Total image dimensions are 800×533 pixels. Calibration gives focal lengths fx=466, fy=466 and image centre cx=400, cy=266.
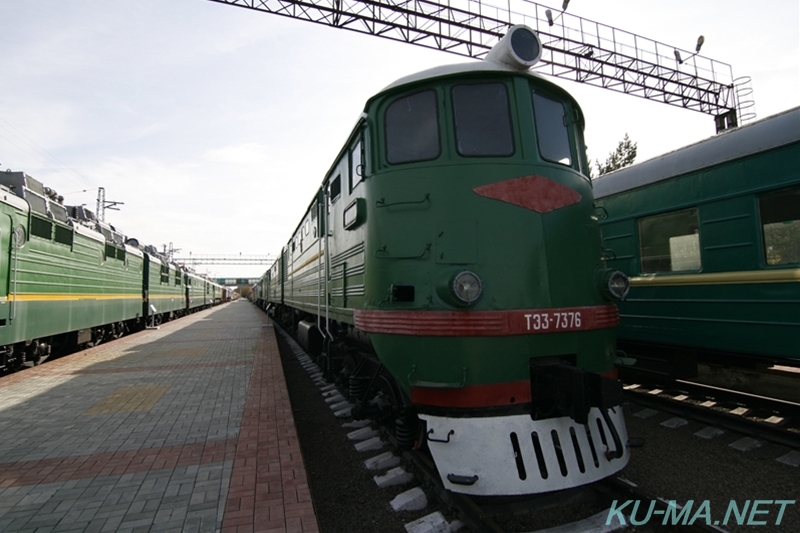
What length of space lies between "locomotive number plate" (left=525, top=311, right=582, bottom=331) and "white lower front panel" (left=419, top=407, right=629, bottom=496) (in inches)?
28.5

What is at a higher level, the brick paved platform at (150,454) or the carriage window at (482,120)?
the carriage window at (482,120)

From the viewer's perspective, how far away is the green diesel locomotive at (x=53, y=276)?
28.7ft

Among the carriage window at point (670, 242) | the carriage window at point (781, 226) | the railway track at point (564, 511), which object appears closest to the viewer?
the railway track at point (564, 511)

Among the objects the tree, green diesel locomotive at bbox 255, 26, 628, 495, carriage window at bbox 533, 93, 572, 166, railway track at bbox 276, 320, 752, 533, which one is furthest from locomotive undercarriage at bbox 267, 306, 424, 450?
the tree

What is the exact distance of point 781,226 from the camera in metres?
5.27

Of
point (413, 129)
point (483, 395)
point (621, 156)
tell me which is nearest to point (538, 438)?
point (483, 395)

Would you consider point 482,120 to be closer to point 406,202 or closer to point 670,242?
point 406,202

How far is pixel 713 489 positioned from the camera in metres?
4.18

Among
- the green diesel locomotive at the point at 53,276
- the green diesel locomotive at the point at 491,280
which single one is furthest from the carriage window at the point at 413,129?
the green diesel locomotive at the point at 53,276

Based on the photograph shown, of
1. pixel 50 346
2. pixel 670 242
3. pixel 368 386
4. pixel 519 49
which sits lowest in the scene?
pixel 368 386

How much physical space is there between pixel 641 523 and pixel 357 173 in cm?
404

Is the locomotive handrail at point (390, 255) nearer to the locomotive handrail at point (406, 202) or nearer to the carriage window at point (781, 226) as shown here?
the locomotive handrail at point (406, 202)

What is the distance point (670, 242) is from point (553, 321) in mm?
3861

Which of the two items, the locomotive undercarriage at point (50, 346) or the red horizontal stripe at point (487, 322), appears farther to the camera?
the locomotive undercarriage at point (50, 346)
